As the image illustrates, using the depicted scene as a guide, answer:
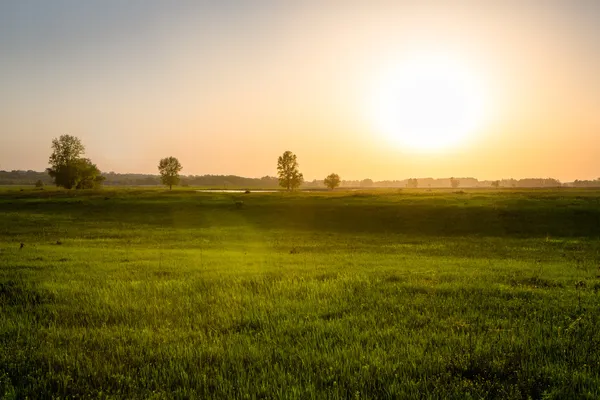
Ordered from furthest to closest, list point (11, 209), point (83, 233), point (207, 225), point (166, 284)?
point (11, 209) < point (207, 225) < point (83, 233) < point (166, 284)

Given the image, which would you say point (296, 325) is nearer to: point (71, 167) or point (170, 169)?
point (71, 167)

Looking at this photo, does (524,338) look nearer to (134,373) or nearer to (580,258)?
(134,373)

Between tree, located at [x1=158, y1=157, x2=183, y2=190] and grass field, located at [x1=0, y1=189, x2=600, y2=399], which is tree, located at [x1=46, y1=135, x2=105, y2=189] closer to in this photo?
tree, located at [x1=158, y1=157, x2=183, y2=190]

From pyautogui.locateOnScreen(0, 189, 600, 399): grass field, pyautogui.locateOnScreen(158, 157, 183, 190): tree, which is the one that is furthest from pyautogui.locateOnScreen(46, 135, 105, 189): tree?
pyautogui.locateOnScreen(0, 189, 600, 399): grass field

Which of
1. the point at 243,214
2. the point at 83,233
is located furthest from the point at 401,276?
the point at 243,214

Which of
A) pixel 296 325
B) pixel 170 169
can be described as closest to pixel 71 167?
pixel 170 169

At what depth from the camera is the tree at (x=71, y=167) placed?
128625mm

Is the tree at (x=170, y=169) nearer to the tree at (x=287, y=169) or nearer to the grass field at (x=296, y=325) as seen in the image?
the tree at (x=287, y=169)

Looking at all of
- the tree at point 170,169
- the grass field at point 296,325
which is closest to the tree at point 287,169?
the tree at point 170,169

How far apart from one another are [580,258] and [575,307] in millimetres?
14165

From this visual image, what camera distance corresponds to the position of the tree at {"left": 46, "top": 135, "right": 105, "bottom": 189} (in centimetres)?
12862

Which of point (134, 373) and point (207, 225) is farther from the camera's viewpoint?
point (207, 225)

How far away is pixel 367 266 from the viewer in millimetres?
19500

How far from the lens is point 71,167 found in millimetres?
128500
